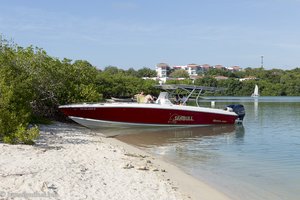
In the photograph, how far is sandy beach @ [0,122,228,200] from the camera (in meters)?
6.09

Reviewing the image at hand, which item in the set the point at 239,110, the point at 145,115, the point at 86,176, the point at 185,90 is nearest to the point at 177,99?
the point at 185,90

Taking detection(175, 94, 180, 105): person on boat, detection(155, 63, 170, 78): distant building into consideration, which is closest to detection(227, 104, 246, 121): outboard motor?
detection(175, 94, 180, 105): person on boat

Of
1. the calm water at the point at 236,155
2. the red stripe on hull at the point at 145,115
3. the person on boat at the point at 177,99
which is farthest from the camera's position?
the person on boat at the point at 177,99

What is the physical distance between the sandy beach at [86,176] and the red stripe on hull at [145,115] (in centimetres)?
808

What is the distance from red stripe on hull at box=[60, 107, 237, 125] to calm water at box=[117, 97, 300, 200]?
56 centimetres

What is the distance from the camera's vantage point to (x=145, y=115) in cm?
1978

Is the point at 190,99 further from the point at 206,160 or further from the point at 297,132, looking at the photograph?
the point at 206,160

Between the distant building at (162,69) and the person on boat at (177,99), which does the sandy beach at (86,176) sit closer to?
the person on boat at (177,99)

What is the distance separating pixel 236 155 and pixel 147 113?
25.4 feet

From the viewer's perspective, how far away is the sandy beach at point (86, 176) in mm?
6094

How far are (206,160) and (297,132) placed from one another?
A: 10485mm

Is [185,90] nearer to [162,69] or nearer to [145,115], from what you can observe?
[145,115]

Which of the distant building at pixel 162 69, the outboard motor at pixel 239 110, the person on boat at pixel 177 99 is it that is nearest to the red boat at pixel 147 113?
the person on boat at pixel 177 99

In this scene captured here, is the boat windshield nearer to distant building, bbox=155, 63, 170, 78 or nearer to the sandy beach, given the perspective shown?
the sandy beach
